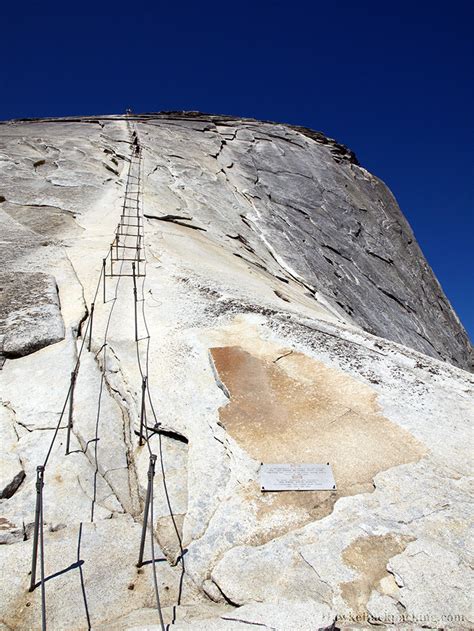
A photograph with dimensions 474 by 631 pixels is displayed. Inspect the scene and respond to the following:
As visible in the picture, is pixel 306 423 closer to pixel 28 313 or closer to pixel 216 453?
pixel 216 453

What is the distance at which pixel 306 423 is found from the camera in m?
4.90

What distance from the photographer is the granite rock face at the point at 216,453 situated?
320 centimetres

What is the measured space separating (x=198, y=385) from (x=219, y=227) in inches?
378

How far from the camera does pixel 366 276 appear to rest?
60.3 feet

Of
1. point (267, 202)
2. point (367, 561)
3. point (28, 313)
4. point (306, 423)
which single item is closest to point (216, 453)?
point (306, 423)

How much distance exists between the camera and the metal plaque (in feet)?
13.5

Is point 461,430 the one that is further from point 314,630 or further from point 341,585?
point 314,630

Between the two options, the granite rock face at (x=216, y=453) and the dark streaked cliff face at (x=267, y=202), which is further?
the dark streaked cliff face at (x=267, y=202)

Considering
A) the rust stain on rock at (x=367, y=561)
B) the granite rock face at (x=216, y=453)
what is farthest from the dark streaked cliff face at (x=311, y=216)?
the rust stain on rock at (x=367, y=561)

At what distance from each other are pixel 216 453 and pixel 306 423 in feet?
3.30

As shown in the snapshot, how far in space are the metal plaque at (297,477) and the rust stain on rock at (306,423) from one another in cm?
6

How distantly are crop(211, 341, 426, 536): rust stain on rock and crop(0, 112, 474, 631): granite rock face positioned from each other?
0.8 inches

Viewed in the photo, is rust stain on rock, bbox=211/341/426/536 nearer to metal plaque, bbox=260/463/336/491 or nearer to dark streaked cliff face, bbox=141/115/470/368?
metal plaque, bbox=260/463/336/491

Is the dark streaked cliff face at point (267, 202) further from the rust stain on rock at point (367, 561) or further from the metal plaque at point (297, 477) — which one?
the rust stain on rock at point (367, 561)
